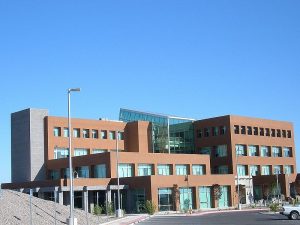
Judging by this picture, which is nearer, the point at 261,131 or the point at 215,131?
the point at 215,131

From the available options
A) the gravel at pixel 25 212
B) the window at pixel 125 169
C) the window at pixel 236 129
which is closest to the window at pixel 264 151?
the window at pixel 236 129

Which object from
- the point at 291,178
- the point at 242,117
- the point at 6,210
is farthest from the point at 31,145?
the point at 6,210

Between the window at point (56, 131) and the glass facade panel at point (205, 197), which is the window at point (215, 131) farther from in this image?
the window at point (56, 131)

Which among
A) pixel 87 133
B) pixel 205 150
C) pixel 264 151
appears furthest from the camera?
pixel 264 151

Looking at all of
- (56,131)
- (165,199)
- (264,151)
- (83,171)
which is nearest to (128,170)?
(83,171)

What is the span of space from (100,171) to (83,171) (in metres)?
3.89

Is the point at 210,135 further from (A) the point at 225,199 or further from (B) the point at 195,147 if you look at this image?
(A) the point at 225,199

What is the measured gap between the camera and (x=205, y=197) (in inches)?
2852

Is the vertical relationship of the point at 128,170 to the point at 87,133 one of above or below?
below

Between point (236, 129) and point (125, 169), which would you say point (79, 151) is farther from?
point (236, 129)

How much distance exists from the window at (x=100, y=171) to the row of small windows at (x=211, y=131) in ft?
78.8

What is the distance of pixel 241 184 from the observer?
85.6m

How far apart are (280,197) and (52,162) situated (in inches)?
1356

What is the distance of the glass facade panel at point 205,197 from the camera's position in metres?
71.5
